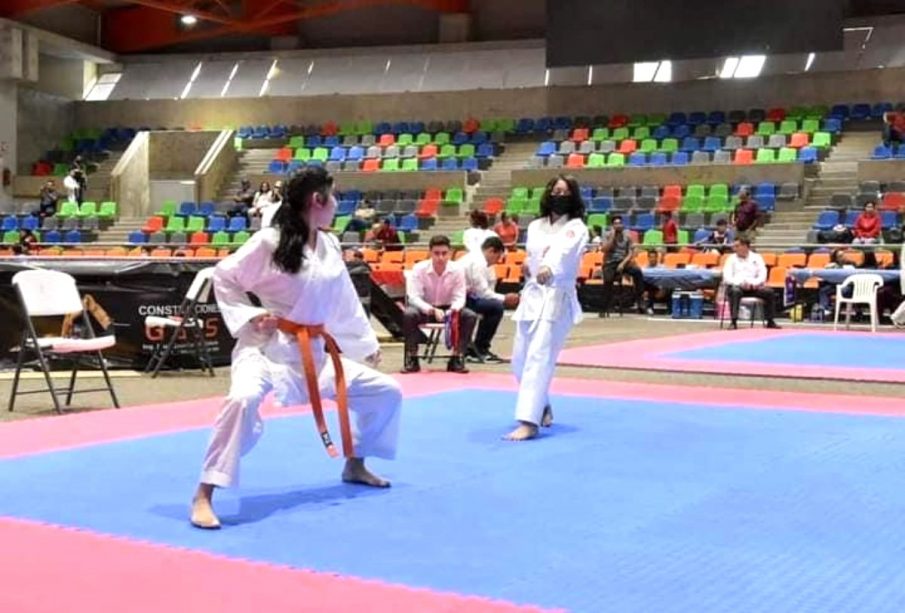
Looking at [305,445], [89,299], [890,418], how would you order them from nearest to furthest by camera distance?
[305,445] < [890,418] < [89,299]

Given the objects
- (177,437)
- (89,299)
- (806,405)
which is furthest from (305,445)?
(89,299)

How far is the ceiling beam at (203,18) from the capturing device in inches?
1220

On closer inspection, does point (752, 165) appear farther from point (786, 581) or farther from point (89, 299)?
point (786, 581)

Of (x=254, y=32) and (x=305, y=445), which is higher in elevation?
(x=254, y=32)

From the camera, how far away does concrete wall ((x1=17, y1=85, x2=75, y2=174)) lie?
103 feet

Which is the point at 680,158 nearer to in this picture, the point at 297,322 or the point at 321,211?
the point at 321,211

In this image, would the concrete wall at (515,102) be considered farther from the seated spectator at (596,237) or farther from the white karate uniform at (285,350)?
the white karate uniform at (285,350)

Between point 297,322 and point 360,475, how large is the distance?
79cm

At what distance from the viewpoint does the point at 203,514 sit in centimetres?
433

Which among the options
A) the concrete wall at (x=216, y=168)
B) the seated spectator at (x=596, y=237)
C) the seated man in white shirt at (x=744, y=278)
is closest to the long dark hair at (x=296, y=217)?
the seated man in white shirt at (x=744, y=278)

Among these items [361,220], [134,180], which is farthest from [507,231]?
[134,180]

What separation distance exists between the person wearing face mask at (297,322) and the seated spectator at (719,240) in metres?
14.3

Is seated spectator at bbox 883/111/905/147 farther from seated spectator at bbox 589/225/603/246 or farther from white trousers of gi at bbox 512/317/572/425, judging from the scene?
white trousers of gi at bbox 512/317/572/425

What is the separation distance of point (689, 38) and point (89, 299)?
18595mm
